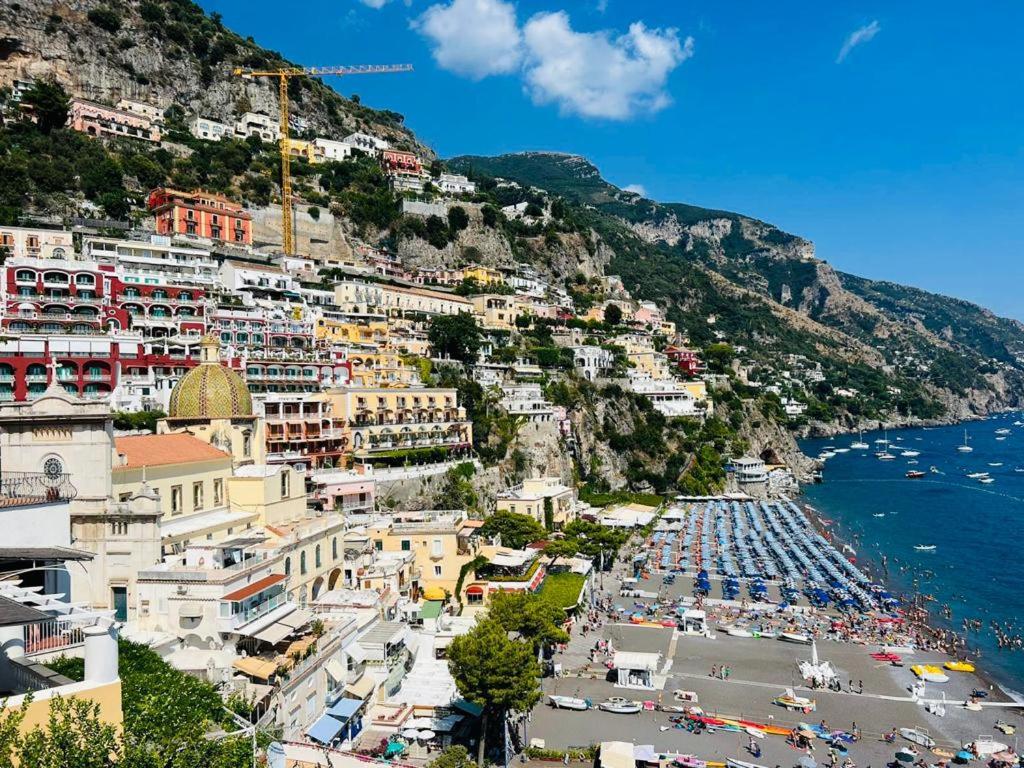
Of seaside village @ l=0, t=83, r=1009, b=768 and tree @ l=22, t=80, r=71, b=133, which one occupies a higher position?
tree @ l=22, t=80, r=71, b=133

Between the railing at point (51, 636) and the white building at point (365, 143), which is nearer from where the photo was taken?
the railing at point (51, 636)

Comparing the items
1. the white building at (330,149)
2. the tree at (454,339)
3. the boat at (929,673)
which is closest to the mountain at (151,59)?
the white building at (330,149)

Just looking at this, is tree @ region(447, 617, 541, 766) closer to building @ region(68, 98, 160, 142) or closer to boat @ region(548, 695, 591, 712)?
boat @ region(548, 695, 591, 712)

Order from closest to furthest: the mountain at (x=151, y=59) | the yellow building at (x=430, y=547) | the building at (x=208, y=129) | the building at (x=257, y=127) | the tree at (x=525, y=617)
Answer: the tree at (x=525, y=617) → the yellow building at (x=430, y=547) → the mountain at (x=151, y=59) → the building at (x=208, y=129) → the building at (x=257, y=127)

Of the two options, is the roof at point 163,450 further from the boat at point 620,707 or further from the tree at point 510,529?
the tree at point 510,529

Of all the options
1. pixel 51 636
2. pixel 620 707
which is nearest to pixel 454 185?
pixel 620 707

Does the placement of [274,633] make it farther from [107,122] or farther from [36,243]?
[107,122]

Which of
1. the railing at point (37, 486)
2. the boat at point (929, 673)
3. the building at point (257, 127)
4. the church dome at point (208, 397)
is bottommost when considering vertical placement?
the boat at point (929, 673)

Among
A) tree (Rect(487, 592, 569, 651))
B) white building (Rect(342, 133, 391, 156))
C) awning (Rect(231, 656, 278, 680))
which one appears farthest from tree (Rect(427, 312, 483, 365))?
white building (Rect(342, 133, 391, 156))
